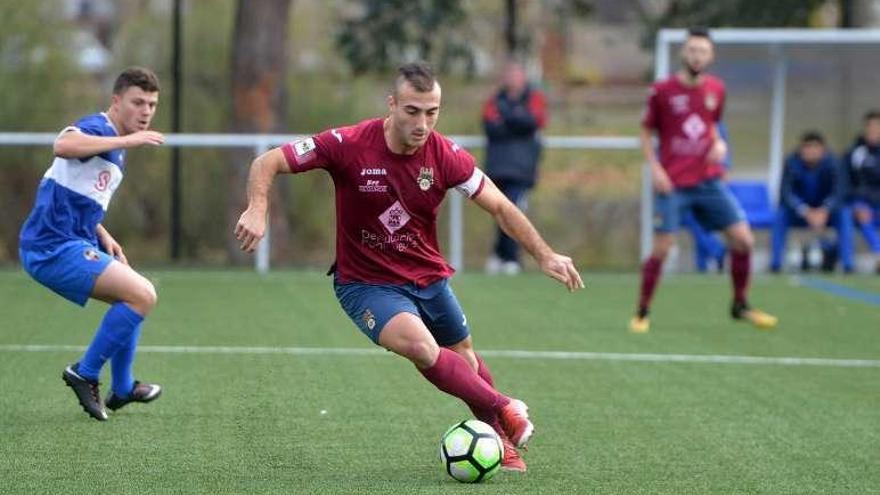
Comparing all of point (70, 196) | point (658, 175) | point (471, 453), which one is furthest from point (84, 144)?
point (658, 175)

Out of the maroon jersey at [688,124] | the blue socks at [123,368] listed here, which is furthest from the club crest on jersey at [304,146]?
the maroon jersey at [688,124]

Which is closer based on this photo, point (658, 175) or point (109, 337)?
point (109, 337)

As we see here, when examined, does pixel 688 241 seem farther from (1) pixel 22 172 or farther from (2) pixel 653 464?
(2) pixel 653 464

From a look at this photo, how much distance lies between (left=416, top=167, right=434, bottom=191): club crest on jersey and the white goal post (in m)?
10.1

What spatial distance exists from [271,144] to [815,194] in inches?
221

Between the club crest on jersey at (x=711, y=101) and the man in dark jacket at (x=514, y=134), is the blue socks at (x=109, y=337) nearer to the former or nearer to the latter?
the club crest on jersey at (x=711, y=101)

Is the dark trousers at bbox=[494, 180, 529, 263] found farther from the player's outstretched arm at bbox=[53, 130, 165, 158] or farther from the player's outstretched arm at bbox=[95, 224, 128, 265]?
the player's outstretched arm at bbox=[53, 130, 165, 158]

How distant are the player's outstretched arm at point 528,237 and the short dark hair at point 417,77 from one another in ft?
1.53

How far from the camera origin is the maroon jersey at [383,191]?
21.6 ft

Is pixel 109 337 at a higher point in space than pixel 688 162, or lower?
lower

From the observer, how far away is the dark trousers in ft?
54.8

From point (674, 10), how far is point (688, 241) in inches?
176

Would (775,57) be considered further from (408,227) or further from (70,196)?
(408,227)

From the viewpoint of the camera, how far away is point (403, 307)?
658cm
